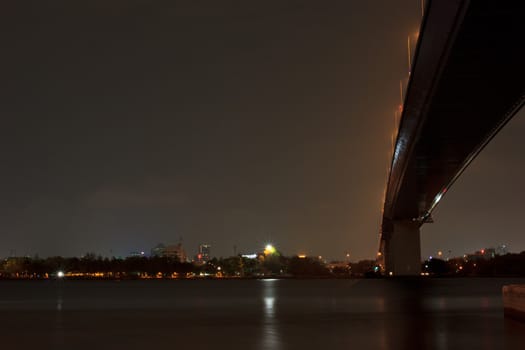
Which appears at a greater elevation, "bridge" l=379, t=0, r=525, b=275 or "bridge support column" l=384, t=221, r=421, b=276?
"bridge" l=379, t=0, r=525, b=275

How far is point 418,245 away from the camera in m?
101

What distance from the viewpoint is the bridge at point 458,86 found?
22.5 m

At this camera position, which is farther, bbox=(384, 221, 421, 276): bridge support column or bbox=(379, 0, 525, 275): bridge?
bbox=(384, 221, 421, 276): bridge support column

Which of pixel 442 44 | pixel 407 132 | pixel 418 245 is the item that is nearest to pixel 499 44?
pixel 442 44

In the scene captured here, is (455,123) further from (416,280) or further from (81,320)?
(416,280)

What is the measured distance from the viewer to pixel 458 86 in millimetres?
30609

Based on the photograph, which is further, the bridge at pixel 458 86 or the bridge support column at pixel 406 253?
the bridge support column at pixel 406 253

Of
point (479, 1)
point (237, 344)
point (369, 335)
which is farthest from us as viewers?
point (369, 335)

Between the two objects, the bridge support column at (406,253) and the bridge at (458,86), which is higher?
the bridge at (458,86)

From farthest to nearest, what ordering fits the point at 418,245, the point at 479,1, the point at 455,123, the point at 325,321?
the point at 418,245, the point at 455,123, the point at 325,321, the point at 479,1

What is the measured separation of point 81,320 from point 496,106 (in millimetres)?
21476

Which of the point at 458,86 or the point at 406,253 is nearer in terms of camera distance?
the point at 458,86

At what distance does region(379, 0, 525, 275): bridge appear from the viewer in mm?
22547

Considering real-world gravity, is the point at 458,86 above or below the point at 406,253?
above
